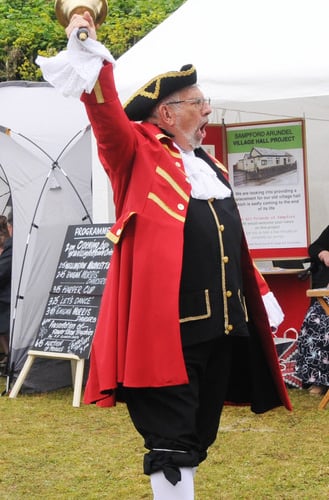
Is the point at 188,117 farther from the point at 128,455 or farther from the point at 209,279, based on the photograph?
the point at 128,455

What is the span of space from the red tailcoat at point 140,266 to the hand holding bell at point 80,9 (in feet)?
0.58

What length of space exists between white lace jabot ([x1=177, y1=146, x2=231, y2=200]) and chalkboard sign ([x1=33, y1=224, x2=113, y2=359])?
3.61 metres

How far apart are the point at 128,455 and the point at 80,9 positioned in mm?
2864

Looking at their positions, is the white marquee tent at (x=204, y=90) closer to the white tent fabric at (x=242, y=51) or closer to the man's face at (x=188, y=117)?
the white tent fabric at (x=242, y=51)

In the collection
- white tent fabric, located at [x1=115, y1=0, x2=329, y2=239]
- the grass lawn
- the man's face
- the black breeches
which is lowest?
the grass lawn

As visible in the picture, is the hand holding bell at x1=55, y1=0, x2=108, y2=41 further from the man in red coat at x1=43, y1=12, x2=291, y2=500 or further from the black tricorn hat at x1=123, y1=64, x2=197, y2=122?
the black tricorn hat at x1=123, y1=64, x2=197, y2=122

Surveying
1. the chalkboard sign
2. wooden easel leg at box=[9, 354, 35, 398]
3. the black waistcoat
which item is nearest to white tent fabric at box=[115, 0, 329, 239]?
the chalkboard sign

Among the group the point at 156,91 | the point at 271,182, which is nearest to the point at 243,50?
the point at 271,182

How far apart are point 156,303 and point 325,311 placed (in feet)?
11.7

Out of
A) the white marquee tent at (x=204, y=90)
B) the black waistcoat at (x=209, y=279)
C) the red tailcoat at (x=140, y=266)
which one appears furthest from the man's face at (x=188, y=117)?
the white marquee tent at (x=204, y=90)

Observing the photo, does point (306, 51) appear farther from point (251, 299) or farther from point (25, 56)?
point (25, 56)

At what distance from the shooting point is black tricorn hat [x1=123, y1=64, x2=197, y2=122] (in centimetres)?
330

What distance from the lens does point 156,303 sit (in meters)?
3.07

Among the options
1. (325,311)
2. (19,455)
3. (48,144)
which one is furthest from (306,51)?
(19,455)
